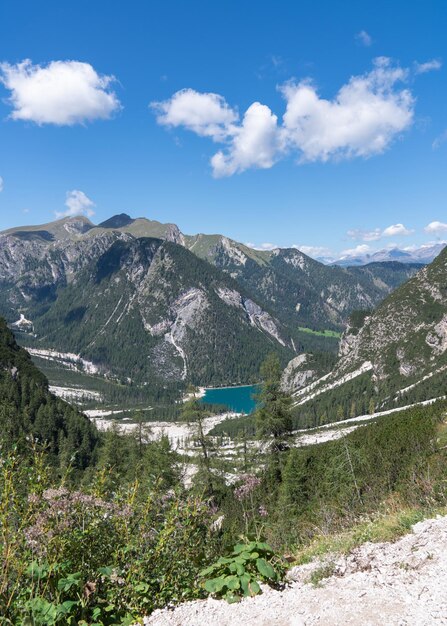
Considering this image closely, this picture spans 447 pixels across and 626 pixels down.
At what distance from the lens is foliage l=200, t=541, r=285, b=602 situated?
6.75 m

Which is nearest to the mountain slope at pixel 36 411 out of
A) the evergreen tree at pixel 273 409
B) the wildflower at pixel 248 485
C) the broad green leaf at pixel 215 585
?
the evergreen tree at pixel 273 409

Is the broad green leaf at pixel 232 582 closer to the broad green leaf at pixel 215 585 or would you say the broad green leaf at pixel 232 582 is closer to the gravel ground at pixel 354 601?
the broad green leaf at pixel 215 585

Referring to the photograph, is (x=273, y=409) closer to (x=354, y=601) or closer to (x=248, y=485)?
(x=248, y=485)

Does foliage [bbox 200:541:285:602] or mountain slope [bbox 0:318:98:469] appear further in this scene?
mountain slope [bbox 0:318:98:469]

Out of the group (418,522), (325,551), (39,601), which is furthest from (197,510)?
(418,522)

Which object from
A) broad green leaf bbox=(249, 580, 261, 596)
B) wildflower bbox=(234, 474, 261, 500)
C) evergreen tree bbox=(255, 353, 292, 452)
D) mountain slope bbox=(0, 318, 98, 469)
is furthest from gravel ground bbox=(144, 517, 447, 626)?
mountain slope bbox=(0, 318, 98, 469)

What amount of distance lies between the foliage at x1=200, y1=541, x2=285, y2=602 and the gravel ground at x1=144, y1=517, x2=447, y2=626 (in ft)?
0.62

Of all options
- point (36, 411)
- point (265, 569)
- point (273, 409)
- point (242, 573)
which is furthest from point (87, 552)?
point (36, 411)

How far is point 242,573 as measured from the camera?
274 inches

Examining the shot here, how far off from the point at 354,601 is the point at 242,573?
76.9 inches

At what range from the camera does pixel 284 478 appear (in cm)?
3494

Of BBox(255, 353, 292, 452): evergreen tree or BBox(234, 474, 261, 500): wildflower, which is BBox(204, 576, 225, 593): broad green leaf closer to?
BBox(234, 474, 261, 500): wildflower

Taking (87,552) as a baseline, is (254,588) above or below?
below

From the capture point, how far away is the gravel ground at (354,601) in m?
6.05
